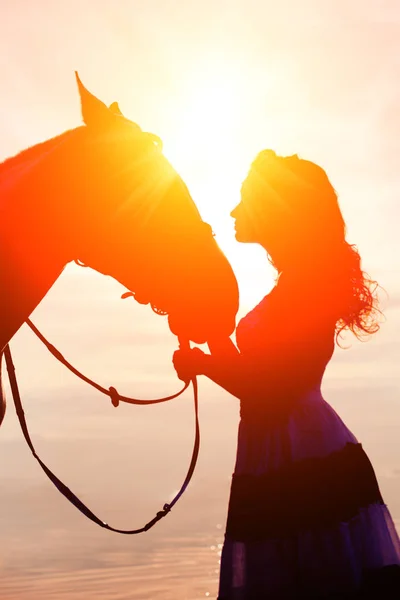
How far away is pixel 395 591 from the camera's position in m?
3.10

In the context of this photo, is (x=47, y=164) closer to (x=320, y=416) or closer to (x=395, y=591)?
(x=320, y=416)

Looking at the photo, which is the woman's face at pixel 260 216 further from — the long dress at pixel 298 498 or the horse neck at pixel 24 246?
the horse neck at pixel 24 246

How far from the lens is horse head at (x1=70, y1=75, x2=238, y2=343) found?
3.22 meters

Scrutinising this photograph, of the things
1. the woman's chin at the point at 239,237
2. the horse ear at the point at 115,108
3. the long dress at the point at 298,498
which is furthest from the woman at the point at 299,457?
the horse ear at the point at 115,108

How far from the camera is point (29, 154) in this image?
3139 millimetres

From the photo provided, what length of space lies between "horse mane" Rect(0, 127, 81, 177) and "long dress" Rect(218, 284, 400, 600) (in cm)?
132

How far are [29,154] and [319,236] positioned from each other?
165 centimetres

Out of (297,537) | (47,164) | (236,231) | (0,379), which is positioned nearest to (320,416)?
(297,537)

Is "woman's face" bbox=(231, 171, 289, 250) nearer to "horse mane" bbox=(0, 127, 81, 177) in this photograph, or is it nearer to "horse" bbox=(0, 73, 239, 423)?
"horse" bbox=(0, 73, 239, 423)

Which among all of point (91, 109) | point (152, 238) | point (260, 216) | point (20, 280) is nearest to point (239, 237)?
point (260, 216)

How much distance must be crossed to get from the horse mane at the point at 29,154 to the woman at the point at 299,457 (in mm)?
1168

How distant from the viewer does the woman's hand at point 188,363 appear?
11.2ft

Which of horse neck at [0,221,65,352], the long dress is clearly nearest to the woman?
the long dress

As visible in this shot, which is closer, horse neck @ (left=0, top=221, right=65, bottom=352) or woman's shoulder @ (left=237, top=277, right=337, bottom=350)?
horse neck @ (left=0, top=221, right=65, bottom=352)
